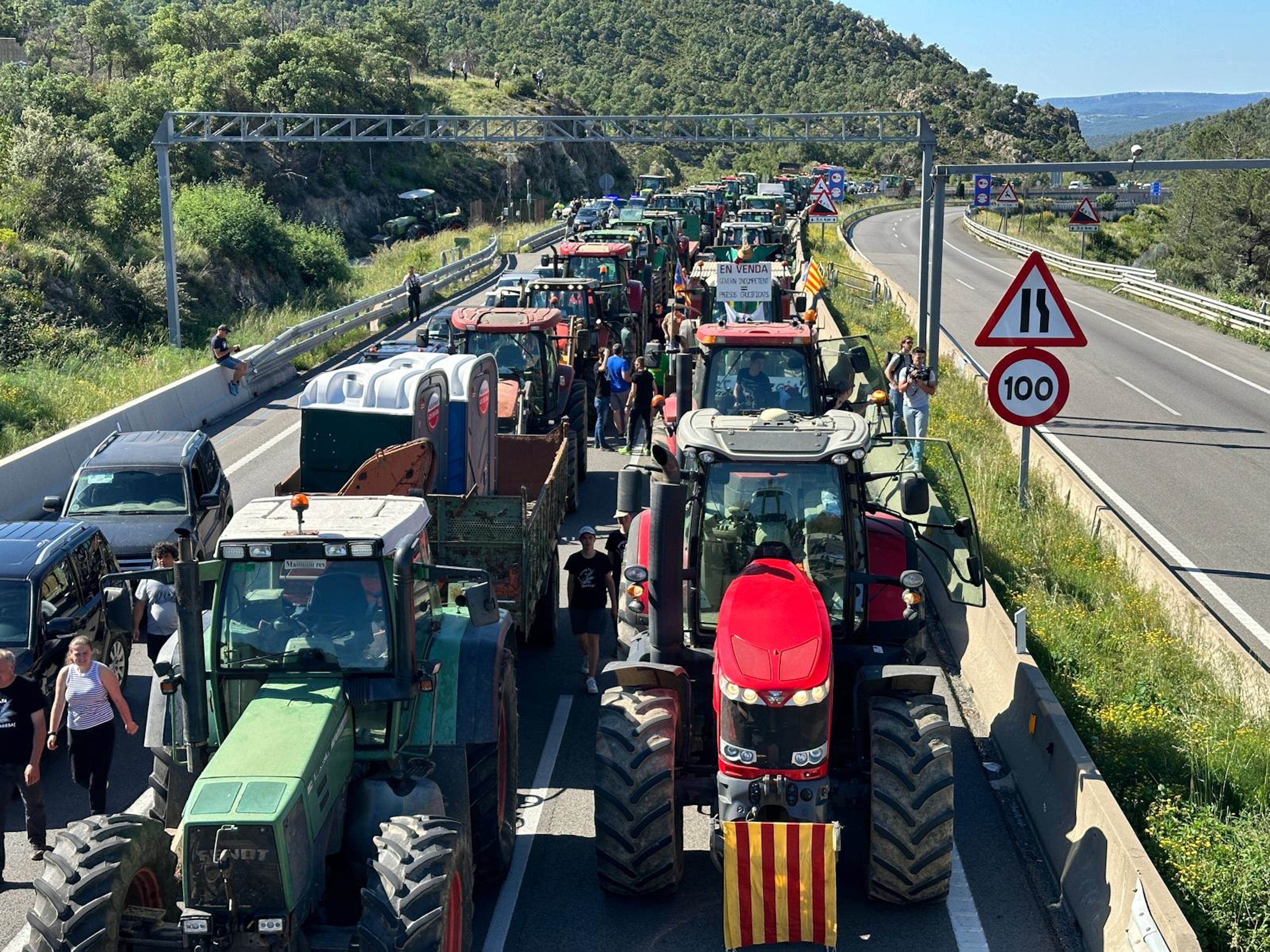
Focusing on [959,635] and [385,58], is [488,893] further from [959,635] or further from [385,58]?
[385,58]

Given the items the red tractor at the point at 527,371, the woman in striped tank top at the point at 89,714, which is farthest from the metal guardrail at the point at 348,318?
the woman in striped tank top at the point at 89,714

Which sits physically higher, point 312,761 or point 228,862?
point 312,761

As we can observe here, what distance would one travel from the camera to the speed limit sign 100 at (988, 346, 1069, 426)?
1323 centimetres

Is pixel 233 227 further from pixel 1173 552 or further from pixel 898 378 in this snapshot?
pixel 1173 552

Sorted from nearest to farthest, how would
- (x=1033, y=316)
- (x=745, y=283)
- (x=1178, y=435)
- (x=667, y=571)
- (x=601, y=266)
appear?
(x=667, y=571), (x=1033, y=316), (x=745, y=283), (x=1178, y=435), (x=601, y=266)

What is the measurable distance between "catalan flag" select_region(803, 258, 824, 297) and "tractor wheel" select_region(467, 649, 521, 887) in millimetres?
22887

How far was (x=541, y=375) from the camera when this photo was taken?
750 inches

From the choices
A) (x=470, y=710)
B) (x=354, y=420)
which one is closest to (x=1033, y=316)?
(x=354, y=420)

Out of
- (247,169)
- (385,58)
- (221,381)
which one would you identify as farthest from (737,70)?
(221,381)

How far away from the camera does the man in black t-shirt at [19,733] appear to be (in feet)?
29.3

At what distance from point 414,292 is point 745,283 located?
14886 millimetres

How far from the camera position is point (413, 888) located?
6395 millimetres

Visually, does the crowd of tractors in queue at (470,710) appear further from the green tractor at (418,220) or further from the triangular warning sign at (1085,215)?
the green tractor at (418,220)

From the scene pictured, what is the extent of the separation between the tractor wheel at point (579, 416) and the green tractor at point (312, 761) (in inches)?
413
